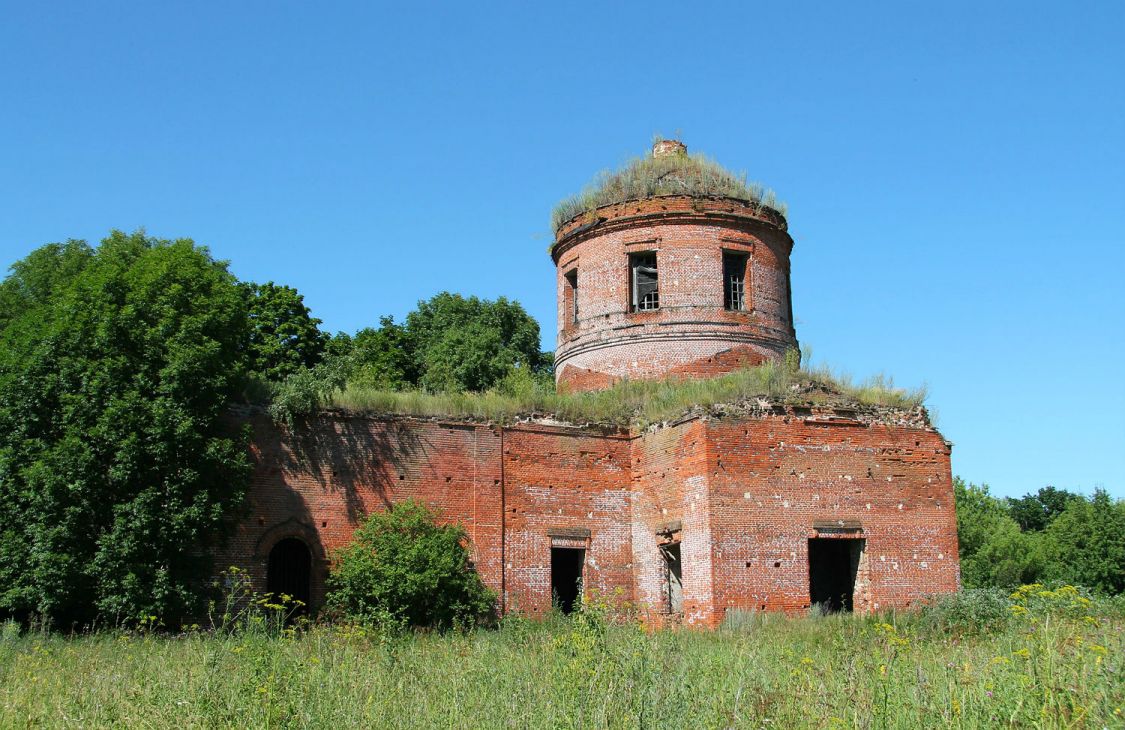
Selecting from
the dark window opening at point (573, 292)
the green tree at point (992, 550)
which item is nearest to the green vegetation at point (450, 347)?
the dark window opening at point (573, 292)

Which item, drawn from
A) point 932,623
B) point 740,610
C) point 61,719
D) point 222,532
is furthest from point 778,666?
point 222,532

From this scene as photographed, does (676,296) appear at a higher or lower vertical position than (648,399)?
higher

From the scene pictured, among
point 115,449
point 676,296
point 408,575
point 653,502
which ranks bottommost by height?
point 408,575

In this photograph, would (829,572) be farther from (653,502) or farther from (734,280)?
(734,280)

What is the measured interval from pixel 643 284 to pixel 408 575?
31.4 feet

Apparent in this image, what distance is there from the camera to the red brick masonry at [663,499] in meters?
17.0

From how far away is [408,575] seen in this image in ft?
53.2

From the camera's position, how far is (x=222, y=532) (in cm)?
1580

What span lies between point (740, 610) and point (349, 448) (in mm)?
7334

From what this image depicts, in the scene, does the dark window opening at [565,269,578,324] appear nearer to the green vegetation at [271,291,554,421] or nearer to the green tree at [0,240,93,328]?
the green vegetation at [271,291,554,421]

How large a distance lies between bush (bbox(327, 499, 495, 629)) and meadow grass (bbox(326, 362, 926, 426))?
7.19ft

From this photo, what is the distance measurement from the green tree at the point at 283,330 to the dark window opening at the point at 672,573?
1571 centimetres

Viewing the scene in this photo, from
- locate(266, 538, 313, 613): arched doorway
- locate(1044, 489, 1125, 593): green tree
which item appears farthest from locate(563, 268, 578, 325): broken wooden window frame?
locate(1044, 489, 1125, 593): green tree

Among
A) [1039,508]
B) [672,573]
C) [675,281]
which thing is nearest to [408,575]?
[672,573]
